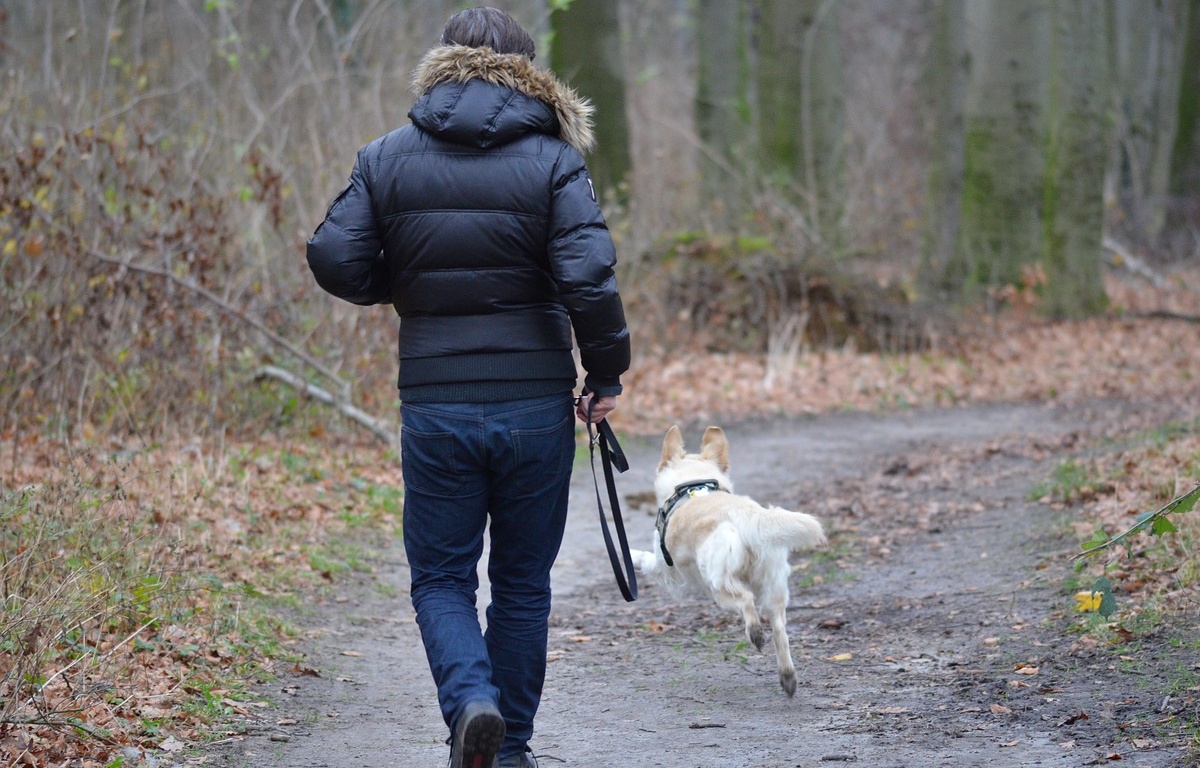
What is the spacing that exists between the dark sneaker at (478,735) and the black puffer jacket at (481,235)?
0.94 meters

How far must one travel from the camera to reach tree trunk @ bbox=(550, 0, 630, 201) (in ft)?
52.3

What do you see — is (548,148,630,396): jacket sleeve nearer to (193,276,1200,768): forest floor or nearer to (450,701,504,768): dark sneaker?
(450,701,504,768): dark sneaker

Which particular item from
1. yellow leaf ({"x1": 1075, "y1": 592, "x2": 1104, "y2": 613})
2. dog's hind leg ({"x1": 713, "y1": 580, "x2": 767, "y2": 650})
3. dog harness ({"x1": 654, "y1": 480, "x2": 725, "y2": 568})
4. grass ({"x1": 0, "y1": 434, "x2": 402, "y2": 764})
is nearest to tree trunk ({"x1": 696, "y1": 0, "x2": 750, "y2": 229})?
grass ({"x1": 0, "y1": 434, "x2": 402, "y2": 764})

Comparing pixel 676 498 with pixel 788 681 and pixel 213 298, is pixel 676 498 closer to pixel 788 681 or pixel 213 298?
pixel 788 681

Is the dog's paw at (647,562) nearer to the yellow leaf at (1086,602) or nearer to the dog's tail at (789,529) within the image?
the dog's tail at (789,529)

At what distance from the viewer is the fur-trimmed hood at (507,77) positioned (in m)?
3.88

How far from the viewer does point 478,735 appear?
3.62 m

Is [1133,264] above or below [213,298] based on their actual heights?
below

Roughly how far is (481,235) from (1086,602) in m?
3.38

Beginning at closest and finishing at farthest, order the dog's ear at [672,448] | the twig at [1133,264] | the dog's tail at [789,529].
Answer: the dog's tail at [789,529] → the dog's ear at [672,448] → the twig at [1133,264]

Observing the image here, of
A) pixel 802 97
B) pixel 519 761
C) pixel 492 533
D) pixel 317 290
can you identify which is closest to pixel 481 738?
pixel 519 761

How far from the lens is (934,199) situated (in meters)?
20.5

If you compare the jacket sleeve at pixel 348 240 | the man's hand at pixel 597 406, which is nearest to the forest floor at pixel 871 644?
the man's hand at pixel 597 406

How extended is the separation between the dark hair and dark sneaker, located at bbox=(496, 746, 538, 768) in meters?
2.30
